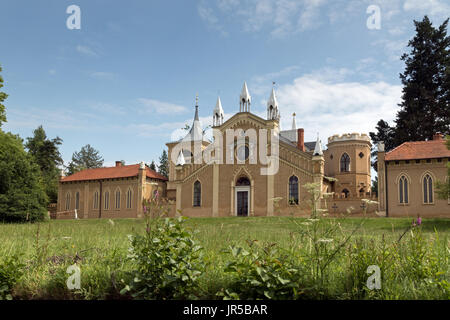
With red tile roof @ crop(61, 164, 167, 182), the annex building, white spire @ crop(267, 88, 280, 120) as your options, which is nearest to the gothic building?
the annex building

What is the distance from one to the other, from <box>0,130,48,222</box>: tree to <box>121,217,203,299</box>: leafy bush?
29427mm

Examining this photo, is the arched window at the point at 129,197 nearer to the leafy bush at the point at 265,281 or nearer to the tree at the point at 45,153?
the tree at the point at 45,153

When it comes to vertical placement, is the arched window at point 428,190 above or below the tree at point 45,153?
below

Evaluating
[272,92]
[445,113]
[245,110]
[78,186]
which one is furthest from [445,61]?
[78,186]

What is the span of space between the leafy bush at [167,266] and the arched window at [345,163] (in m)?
40.0

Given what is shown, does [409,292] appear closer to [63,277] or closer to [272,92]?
[63,277]

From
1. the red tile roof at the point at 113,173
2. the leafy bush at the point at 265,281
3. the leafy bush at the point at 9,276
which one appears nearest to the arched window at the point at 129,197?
the red tile roof at the point at 113,173

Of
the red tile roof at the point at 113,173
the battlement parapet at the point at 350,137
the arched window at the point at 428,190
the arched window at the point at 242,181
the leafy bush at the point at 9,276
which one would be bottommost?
the leafy bush at the point at 9,276

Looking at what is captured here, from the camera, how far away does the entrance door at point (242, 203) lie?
38969 mm

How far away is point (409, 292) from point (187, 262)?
3.04m

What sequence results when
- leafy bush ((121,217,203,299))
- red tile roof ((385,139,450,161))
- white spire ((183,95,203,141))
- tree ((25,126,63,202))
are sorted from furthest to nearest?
tree ((25,126,63,202)), white spire ((183,95,203,141)), red tile roof ((385,139,450,161)), leafy bush ((121,217,203,299))

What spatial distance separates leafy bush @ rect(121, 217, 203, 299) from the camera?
548 centimetres

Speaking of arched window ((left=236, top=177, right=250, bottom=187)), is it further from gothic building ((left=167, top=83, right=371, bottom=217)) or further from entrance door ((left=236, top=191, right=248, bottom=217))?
entrance door ((left=236, top=191, right=248, bottom=217))
